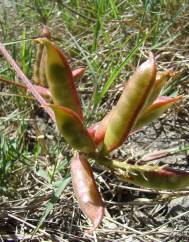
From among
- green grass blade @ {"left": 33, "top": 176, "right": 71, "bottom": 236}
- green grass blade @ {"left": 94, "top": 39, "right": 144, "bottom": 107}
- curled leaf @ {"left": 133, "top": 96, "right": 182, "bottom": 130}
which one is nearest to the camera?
curled leaf @ {"left": 133, "top": 96, "right": 182, "bottom": 130}

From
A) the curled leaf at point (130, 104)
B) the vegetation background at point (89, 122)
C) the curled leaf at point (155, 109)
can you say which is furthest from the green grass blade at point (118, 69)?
the curled leaf at point (130, 104)

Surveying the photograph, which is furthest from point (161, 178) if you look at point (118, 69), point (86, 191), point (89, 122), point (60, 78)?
point (89, 122)

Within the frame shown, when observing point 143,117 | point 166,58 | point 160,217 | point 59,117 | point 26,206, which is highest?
point 59,117

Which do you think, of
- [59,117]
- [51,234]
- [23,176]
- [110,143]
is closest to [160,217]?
[51,234]

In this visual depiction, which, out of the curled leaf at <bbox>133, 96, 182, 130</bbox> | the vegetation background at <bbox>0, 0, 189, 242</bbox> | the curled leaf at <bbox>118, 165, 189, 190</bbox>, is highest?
the curled leaf at <bbox>133, 96, 182, 130</bbox>

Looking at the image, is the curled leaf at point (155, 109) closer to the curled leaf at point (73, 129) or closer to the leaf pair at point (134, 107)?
the leaf pair at point (134, 107)

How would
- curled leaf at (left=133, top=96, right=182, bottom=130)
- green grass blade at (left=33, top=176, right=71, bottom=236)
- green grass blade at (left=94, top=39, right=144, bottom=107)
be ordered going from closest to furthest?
curled leaf at (left=133, top=96, right=182, bottom=130) < green grass blade at (left=33, top=176, right=71, bottom=236) < green grass blade at (left=94, top=39, right=144, bottom=107)

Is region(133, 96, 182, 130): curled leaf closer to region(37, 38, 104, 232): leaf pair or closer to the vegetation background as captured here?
region(37, 38, 104, 232): leaf pair

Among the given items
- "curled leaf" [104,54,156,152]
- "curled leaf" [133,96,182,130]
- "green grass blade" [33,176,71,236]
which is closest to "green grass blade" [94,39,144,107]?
"green grass blade" [33,176,71,236]

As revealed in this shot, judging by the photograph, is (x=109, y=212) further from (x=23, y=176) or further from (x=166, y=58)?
(x=166, y=58)
